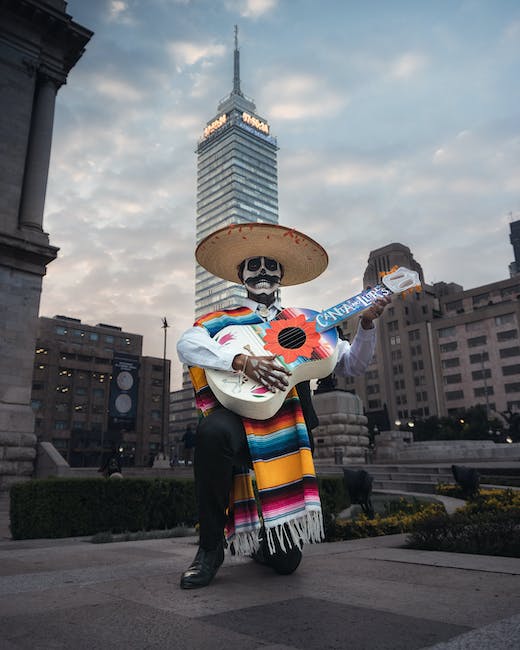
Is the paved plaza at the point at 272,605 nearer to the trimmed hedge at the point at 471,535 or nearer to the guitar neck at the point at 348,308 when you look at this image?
the trimmed hedge at the point at 471,535

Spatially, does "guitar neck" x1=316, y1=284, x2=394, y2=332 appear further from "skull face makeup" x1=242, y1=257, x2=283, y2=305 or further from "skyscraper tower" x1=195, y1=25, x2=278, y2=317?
"skyscraper tower" x1=195, y1=25, x2=278, y2=317

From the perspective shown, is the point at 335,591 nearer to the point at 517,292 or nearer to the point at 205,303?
the point at 517,292

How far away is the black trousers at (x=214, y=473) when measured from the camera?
3715mm

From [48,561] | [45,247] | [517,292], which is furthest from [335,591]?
[517,292]

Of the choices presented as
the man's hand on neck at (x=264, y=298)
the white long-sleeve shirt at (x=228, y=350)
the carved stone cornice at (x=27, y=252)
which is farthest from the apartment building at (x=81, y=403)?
the white long-sleeve shirt at (x=228, y=350)

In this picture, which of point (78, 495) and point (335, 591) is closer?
point (335, 591)

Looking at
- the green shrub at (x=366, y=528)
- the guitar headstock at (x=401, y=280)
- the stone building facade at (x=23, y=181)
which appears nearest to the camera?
the guitar headstock at (x=401, y=280)

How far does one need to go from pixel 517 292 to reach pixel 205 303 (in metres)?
99.8

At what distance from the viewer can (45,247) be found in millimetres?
18188

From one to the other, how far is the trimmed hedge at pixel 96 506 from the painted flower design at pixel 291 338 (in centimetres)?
539

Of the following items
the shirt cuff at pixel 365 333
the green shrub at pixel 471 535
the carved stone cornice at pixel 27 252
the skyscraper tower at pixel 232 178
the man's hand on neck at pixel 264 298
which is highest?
the skyscraper tower at pixel 232 178

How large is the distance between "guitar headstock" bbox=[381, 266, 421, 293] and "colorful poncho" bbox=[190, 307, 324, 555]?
1341 mm

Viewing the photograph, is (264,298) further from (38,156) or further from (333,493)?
(38,156)

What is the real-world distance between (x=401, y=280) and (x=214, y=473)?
236 cm
